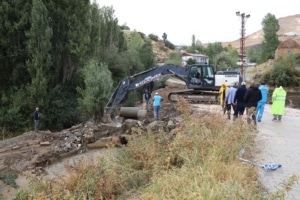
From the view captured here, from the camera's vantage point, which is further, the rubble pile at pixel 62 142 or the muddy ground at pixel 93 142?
the rubble pile at pixel 62 142

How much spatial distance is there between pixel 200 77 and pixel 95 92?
9107 mm

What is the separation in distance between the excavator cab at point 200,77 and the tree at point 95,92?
8.33 meters

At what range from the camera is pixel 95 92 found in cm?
2747

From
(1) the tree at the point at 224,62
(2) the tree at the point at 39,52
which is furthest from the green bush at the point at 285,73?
(2) the tree at the point at 39,52

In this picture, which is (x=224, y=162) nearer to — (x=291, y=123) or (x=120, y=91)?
(x=291, y=123)

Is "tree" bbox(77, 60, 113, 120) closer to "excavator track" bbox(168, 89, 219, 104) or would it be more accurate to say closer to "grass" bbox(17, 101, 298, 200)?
"excavator track" bbox(168, 89, 219, 104)

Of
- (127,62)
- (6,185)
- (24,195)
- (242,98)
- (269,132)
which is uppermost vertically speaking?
(127,62)

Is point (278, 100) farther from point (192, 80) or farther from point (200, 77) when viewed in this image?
point (192, 80)

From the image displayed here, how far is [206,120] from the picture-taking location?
988 centimetres

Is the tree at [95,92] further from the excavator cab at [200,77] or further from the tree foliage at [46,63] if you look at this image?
the excavator cab at [200,77]

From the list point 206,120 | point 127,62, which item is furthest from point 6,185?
point 127,62

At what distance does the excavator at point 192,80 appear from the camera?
71.1 ft

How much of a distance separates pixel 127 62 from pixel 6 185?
1053 inches

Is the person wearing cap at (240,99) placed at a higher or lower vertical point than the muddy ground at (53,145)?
higher
